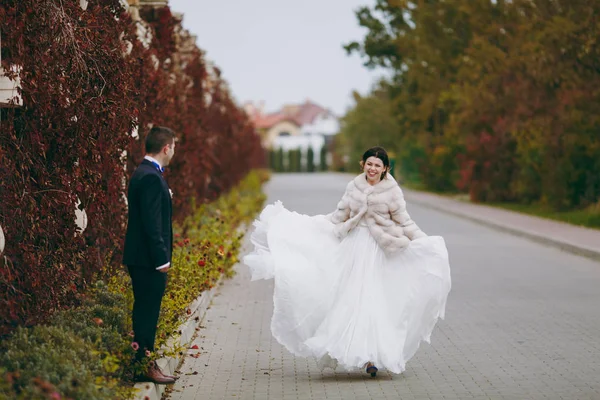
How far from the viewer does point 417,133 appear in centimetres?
5266

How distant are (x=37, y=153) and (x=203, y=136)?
14.1 meters

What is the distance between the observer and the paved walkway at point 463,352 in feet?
27.4

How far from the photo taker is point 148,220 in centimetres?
767

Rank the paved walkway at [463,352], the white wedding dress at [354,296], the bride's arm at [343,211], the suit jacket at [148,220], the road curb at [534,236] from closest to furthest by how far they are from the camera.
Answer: the suit jacket at [148,220]
the paved walkway at [463,352]
the white wedding dress at [354,296]
the bride's arm at [343,211]
the road curb at [534,236]

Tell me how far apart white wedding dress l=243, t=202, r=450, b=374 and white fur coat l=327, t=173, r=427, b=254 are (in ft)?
0.28

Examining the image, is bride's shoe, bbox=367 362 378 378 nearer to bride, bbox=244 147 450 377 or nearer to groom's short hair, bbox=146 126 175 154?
bride, bbox=244 147 450 377

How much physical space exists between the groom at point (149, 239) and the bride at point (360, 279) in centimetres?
115

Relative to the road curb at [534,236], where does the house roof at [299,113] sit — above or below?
above

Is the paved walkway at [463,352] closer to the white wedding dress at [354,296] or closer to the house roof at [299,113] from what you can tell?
the white wedding dress at [354,296]

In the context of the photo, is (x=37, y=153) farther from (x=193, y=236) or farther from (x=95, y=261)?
(x=193, y=236)

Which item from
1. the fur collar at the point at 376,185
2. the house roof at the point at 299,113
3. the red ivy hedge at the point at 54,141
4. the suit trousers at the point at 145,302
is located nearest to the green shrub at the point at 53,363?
the red ivy hedge at the point at 54,141

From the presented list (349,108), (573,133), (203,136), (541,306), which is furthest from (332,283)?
(349,108)

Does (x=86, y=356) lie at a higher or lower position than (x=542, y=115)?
lower

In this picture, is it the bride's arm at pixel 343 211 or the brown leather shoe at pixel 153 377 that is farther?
the bride's arm at pixel 343 211
